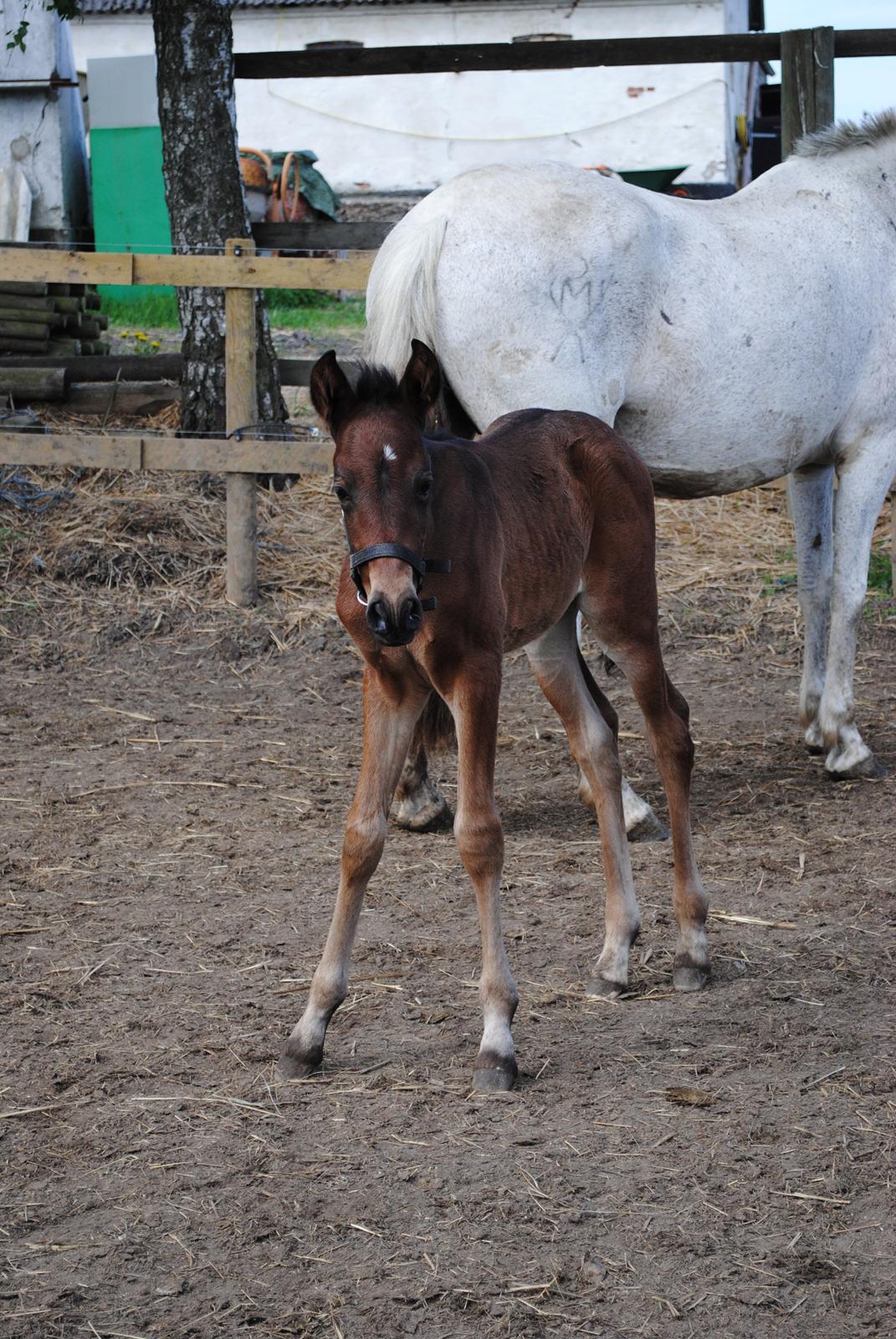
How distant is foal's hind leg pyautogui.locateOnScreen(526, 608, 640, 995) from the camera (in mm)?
3633

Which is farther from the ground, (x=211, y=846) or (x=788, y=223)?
(x=788, y=223)

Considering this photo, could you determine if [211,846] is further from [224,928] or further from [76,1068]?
[76,1068]

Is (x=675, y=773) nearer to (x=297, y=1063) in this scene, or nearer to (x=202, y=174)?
(x=297, y=1063)

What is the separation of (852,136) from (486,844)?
3917 mm

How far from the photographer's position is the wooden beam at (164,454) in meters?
6.94

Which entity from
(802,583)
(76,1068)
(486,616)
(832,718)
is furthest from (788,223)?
(76,1068)

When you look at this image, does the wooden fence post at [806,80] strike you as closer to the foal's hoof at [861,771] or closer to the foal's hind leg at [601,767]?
the foal's hoof at [861,771]

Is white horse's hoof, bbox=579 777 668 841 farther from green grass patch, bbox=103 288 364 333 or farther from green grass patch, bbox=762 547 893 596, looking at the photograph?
green grass patch, bbox=103 288 364 333

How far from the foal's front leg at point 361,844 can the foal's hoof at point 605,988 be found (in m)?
0.73

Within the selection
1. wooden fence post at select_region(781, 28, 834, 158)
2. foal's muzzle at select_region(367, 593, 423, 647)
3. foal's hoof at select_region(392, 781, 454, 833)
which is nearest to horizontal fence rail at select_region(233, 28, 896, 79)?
wooden fence post at select_region(781, 28, 834, 158)

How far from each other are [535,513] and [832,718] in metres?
2.53

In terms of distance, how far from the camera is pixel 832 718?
18.1 ft

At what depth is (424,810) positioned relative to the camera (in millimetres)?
Answer: 4965

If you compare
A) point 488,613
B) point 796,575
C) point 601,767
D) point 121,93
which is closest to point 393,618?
point 488,613
